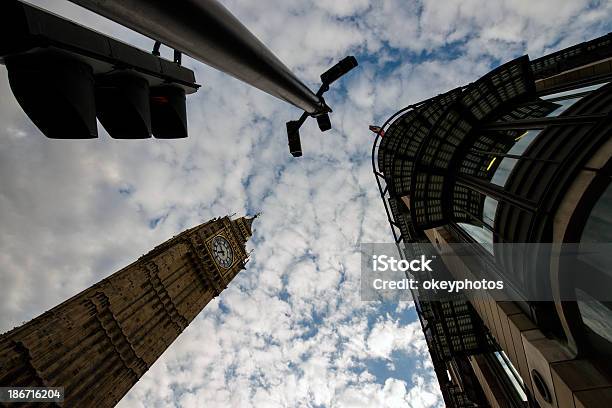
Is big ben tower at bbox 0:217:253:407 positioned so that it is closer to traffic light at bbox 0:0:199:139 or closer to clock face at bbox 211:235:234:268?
clock face at bbox 211:235:234:268

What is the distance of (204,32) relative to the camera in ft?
8.80

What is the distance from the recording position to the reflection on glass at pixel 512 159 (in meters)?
10.2

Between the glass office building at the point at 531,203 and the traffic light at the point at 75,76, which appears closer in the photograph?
the traffic light at the point at 75,76

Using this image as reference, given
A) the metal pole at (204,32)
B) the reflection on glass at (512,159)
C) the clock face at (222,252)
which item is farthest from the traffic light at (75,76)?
the clock face at (222,252)

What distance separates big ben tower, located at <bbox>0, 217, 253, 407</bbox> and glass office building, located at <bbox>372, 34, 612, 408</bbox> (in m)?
43.7

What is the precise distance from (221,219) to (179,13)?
7552cm

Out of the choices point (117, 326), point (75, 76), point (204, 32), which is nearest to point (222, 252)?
point (117, 326)

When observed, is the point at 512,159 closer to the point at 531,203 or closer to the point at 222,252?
the point at 531,203

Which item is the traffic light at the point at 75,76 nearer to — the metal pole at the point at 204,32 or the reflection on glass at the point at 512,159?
the metal pole at the point at 204,32

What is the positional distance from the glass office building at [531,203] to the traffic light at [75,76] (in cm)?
936

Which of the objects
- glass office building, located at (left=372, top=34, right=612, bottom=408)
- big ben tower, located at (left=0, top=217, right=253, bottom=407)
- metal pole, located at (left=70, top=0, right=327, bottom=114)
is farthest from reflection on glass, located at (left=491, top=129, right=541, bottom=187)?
big ben tower, located at (left=0, top=217, right=253, bottom=407)

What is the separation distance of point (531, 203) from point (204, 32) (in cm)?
989

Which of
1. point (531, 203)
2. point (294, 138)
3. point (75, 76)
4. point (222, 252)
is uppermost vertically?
point (222, 252)

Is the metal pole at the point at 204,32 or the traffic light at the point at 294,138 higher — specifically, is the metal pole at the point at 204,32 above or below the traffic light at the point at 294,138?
below
